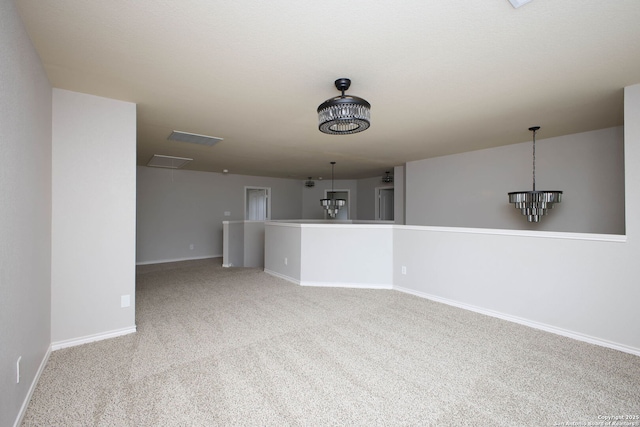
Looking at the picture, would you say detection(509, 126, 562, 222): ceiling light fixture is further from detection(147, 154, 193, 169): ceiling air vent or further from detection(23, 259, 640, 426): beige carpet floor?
detection(147, 154, 193, 169): ceiling air vent

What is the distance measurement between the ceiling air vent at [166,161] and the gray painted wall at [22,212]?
3434mm

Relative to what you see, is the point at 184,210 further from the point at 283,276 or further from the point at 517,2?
the point at 517,2

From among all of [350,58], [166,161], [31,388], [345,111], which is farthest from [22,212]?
[166,161]

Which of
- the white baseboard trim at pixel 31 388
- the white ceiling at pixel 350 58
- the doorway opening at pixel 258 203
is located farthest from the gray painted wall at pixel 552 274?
the doorway opening at pixel 258 203

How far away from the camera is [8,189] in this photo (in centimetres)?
160

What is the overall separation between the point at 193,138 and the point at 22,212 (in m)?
2.89

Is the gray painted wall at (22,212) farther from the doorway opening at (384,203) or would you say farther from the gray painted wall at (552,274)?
the doorway opening at (384,203)

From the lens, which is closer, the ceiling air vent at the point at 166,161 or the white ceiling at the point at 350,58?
the white ceiling at the point at 350,58

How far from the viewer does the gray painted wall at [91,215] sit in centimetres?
270

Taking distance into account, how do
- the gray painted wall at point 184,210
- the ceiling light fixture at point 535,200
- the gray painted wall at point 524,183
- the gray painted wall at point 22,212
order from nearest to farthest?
the gray painted wall at point 22,212
the ceiling light fixture at point 535,200
the gray painted wall at point 524,183
the gray painted wall at point 184,210

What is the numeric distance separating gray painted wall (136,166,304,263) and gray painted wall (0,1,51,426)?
501 centimetres

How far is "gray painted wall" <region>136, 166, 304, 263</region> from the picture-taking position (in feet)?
23.6

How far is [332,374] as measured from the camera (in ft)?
7.32

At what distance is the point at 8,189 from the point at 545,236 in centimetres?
441
